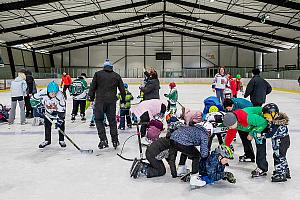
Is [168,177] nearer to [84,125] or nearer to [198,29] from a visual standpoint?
[84,125]

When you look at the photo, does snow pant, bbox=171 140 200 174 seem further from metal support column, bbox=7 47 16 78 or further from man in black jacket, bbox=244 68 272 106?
metal support column, bbox=7 47 16 78

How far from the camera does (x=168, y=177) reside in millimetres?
3990

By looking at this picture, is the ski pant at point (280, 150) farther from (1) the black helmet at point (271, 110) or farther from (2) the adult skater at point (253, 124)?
(1) the black helmet at point (271, 110)

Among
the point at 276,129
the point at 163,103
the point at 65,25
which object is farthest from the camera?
the point at 65,25

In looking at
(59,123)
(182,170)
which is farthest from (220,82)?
(182,170)

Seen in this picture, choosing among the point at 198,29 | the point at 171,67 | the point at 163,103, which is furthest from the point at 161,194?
the point at 171,67

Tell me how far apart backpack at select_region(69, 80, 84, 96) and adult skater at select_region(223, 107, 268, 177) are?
16.3ft

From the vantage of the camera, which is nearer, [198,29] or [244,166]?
[244,166]

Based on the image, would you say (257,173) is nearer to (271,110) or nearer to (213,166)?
(213,166)

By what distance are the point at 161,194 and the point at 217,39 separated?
36.1m

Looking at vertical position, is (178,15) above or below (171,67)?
above

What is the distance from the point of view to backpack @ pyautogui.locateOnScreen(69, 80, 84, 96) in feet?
26.9

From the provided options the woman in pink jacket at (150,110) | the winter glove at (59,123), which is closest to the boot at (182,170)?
the woman in pink jacket at (150,110)

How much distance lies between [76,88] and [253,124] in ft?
17.5
